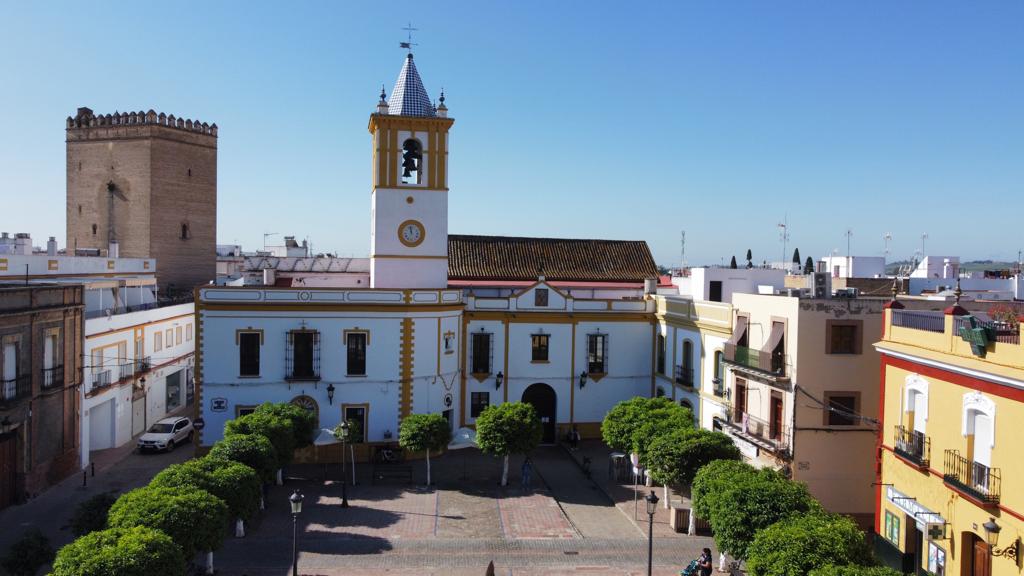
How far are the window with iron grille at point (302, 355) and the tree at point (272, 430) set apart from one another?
4.28 meters

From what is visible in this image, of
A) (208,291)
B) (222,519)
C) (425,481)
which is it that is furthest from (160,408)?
(222,519)

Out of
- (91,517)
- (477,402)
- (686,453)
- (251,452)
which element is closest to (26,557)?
(91,517)

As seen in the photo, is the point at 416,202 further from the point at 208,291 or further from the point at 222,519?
the point at 222,519

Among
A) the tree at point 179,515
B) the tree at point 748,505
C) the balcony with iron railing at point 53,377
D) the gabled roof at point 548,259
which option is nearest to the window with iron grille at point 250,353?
the balcony with iron railing at point 53,377

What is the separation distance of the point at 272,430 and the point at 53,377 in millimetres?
7708

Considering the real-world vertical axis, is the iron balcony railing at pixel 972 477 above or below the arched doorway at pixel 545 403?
above

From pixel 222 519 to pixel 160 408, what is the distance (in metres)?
21.8

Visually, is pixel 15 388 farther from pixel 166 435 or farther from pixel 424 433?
pixel 424 433

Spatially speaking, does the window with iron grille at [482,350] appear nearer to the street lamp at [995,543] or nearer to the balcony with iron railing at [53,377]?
the balcony with iron railing at [53,377]

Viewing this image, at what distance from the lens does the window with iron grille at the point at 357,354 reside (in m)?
28.3

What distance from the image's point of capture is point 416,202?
30.1m

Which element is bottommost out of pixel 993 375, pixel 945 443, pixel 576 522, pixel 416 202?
pixel 576 522

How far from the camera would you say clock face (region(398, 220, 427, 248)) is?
1184 inches

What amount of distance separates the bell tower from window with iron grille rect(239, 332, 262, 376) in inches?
196
